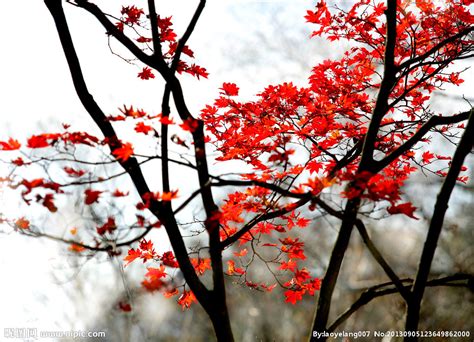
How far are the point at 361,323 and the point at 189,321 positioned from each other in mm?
4849

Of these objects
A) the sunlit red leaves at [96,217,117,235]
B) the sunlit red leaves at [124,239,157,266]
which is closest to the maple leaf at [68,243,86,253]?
the sunlit red leaves at [96,217,117,235]

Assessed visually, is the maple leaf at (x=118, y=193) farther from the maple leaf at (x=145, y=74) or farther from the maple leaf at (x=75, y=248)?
the maple leaf at (x=145, y=74)

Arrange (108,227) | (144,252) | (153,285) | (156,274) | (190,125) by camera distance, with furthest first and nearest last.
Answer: (144,252) → (156,274) → (190,125) → (108,227) → (153,285)

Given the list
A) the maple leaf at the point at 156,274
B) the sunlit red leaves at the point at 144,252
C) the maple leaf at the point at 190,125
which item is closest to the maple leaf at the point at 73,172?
the maple leaf at the point at 190,125

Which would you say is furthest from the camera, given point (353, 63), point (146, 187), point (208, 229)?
point (353, 63)

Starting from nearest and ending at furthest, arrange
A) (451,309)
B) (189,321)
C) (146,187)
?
(146,187)
(451,309)
(189,321)

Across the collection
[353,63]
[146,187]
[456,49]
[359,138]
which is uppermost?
[353,63]

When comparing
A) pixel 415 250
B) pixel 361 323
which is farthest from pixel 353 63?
pixel 361 323

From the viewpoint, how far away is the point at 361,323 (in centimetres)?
1068

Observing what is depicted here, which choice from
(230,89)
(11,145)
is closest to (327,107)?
(230,89)

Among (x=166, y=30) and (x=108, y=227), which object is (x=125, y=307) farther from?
(x=166, y=30)

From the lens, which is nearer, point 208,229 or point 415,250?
point 208,229

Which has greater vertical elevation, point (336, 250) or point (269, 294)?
point (269, 294)

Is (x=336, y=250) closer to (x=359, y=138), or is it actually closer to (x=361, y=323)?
(x=359, y=138)
